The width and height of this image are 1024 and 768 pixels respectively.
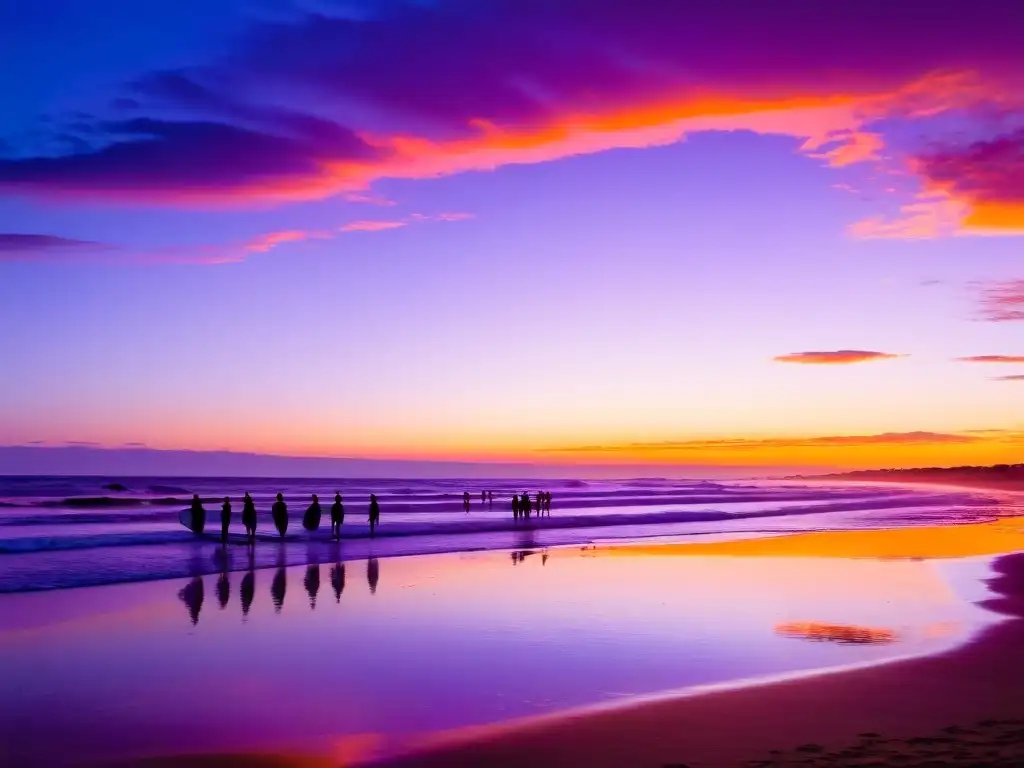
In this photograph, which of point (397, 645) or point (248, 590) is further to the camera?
point (248, 590)

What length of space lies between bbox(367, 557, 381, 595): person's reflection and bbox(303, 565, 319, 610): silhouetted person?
1222 millimetres

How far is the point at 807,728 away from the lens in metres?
9.18

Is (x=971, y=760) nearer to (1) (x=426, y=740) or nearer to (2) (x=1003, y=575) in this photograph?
(1) (x=426, y=740)

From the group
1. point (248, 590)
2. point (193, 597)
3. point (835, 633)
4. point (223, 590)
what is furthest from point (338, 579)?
point (835, 633)

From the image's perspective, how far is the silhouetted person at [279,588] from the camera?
58.4 feet

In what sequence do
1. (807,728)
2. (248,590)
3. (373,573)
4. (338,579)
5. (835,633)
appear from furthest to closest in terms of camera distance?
(373,573)
(338,579)
(248,590)
(835,633)
(807,728)

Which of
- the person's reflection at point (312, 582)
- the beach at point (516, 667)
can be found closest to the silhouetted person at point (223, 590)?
the beach at point (516, 667)

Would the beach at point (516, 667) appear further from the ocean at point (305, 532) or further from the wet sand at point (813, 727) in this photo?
the ocean at point (305, 532)

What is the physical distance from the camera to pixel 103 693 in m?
10.9

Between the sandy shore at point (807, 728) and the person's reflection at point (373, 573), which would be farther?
the person's reflection at point (373, 573)

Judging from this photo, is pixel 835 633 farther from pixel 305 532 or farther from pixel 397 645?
pixel 305 532

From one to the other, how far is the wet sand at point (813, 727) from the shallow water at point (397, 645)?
68 centimetres

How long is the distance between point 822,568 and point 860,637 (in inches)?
388

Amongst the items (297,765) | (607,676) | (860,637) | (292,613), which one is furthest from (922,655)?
(292,613)
